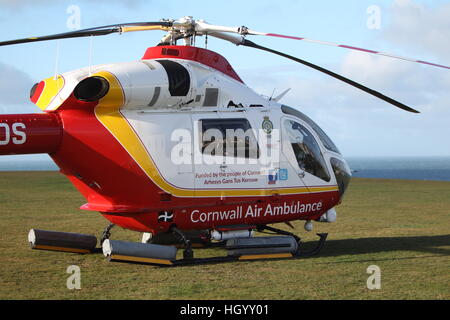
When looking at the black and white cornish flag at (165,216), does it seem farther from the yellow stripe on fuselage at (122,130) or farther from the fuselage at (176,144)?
the yellow stripe on fuselage at (122,130)

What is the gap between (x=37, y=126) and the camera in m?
10.1

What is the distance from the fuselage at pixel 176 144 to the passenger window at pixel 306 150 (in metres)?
0.03

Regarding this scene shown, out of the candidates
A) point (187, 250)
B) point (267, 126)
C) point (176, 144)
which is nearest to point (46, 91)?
point (176, 144)

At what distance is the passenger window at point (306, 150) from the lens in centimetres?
1232

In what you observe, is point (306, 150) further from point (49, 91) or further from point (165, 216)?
point (49, 91)

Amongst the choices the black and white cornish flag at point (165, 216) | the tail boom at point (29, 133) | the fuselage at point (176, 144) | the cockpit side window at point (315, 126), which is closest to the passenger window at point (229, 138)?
the fuselage at point (176, 144)

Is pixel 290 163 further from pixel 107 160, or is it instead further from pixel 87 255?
pixel 87 255

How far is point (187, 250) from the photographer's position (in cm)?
1107

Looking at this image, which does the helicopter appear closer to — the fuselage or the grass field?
the fuselage

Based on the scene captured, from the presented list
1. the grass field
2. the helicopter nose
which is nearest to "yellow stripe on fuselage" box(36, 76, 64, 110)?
the helicopter nose

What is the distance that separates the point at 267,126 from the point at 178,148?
208 centimetres
